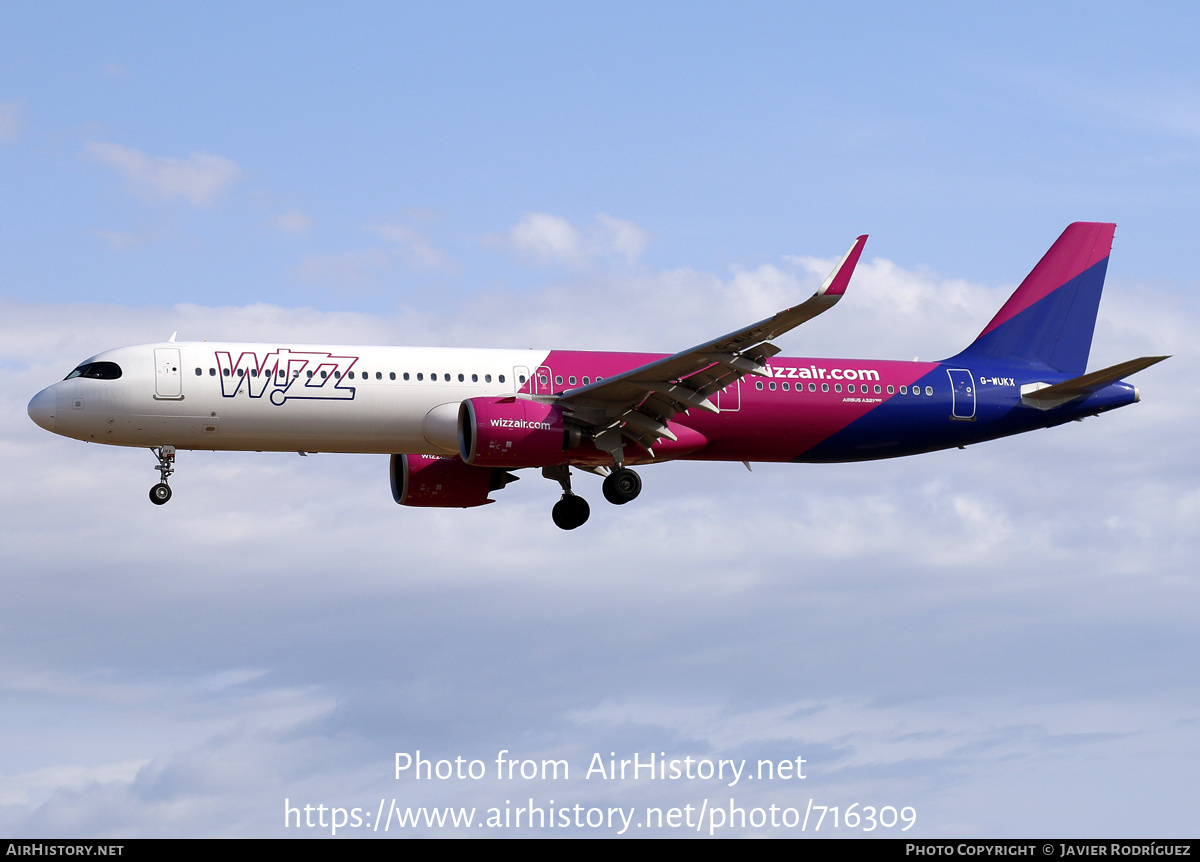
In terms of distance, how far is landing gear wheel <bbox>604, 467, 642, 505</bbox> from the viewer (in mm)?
37281

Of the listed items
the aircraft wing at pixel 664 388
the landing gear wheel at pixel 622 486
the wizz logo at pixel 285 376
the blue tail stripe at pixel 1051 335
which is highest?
the blue tail stripe at pixel 1051 335

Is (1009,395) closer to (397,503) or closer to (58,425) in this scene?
(397,503)

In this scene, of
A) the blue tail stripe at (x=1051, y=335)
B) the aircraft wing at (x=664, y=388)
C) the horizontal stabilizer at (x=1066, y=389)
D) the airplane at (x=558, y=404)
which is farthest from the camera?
the blue tail stripe at (x=1051, y=335)

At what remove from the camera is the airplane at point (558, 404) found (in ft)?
114

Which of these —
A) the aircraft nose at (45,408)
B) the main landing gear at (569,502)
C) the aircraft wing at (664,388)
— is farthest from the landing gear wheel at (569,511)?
the aircraft nose at (45,408)

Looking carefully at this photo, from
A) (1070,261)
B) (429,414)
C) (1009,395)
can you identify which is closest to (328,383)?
(429,414)

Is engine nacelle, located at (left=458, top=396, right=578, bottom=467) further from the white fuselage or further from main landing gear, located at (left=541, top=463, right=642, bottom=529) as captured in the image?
main landing gear, located at (left=541, top=463, right=642, bottom=529)

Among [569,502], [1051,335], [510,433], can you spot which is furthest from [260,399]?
[1051,335]

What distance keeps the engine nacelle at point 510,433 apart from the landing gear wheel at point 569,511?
12.0 ft

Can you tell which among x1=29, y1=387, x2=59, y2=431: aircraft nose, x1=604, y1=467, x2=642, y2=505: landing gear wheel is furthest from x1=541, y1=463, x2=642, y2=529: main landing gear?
x1=29, y1=387, x2=59, y2=431: aircraft nose

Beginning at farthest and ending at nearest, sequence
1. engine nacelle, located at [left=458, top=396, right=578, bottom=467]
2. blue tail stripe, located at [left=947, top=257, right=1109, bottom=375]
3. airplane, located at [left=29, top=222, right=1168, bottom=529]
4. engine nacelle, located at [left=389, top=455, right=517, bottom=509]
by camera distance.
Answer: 1. blue tail stripe, located at [left=947, top=257, right=1109, bottom=375]
2. engine nacelle, located at [left=389, top=455, right=517, bottom=509]
3. airplane, located at [left=29, top=222, right=1168, bottom=529]
4. engine nacelle, located at [left=458, top=396, right=578, bottom=467]

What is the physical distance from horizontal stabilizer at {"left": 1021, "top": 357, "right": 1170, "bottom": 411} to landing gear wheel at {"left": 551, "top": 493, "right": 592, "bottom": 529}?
11.7m

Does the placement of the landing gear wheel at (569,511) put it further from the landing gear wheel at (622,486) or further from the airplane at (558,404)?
the landing gear wheel at (622,486)

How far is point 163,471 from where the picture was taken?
3569 cm
